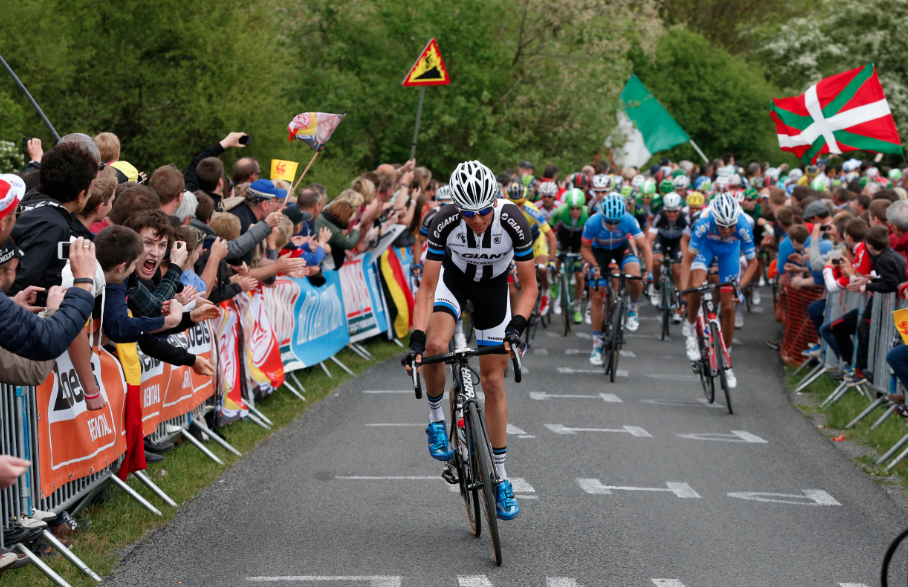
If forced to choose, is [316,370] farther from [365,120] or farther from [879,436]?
[365,120]

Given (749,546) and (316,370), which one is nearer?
(749,546)

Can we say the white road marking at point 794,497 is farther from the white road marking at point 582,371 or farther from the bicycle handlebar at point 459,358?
the white road marking at point 582,371

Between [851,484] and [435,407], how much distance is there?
3325mm

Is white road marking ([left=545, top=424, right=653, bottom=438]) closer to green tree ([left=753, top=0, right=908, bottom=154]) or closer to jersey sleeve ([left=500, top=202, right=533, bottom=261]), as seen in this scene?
jersey sleeve ([left=500, top=202, right=533, bottom=261])

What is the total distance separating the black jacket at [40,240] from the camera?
17.2ft

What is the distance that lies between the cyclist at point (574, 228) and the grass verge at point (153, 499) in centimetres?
665

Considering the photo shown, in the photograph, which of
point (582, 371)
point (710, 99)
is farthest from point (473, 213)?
point (710, 99)

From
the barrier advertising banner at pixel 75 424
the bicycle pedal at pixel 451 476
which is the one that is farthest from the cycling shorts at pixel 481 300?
the barrier advertising banner at pixel 75 424

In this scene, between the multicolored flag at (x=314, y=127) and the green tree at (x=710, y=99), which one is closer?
the multicolored flag at (x=314, y=127)

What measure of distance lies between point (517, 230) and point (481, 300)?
1.77ft

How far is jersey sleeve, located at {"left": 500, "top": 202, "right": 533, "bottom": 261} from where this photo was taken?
6.46 meters

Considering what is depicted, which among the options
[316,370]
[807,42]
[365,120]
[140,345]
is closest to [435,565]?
[140,345]

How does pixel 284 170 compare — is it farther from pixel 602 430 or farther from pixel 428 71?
pixel 428 71

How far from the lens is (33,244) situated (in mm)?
5266
